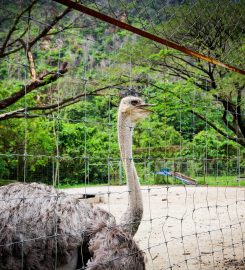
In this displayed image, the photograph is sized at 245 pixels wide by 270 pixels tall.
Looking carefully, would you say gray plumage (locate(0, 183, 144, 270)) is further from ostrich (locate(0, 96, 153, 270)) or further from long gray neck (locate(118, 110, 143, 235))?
long gray neck (locate(118, 110, 143, 235))

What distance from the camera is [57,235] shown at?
1900mm

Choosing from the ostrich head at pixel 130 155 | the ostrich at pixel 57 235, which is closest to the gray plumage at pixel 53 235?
the ostrich at pixel 57 235

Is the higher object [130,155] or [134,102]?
[134,102]

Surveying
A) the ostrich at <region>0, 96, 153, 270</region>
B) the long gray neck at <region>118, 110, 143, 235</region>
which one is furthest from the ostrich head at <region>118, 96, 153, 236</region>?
the ostrich at <region>0, 96, 153, 270</region>

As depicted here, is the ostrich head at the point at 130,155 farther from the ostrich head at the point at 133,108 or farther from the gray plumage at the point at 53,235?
the gray plumage at the point at 53,235

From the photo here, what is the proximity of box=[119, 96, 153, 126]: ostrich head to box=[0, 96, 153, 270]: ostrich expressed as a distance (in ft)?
2.93

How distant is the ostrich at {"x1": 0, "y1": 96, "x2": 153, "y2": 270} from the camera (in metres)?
1.97

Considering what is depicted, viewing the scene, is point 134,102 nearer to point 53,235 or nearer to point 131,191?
point 131,191

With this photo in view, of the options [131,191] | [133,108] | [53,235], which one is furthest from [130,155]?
[53,235]

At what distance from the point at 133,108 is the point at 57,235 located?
1333 mm

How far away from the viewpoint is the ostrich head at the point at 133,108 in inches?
118

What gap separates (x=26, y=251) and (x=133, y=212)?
35.7 inches

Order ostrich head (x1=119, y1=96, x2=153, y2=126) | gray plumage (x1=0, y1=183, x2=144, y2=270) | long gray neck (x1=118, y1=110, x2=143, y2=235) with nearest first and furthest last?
1. gray plumage (x1=0, y1=183, x2=144, y2=270)
2. long gray neck (x1=118, y1=110, x2=143, y2=235)
3. ostrich head (x1=119, y1=96, x2=153, y2=126)

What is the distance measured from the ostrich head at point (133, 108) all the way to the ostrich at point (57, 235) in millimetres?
892
